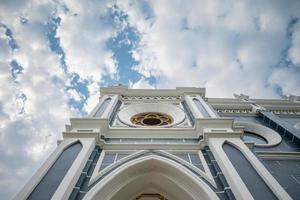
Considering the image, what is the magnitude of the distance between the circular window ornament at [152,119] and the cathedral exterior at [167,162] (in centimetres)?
9

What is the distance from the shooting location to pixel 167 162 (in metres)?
6.51

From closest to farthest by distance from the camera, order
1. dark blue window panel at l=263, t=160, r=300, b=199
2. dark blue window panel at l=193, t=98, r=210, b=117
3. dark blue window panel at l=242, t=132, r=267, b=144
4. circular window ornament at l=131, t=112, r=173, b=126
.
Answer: dark blue window panel at l=263, t=160, r=300, b=199 < dark blue window panel at l=193, t=98, r=210, b=117 < dark blue window panel at l=242, t=132, r=267, b=144 < circular window ornament at l=131, t=112, r=173, b=126

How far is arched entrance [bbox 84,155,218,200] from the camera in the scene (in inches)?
224

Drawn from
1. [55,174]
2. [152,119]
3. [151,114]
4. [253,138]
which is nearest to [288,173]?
[253,138]

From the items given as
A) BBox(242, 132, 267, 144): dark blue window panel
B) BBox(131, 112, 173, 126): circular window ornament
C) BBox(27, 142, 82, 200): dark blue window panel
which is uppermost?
BBox(131, 112, 173, 126): circular window ornament

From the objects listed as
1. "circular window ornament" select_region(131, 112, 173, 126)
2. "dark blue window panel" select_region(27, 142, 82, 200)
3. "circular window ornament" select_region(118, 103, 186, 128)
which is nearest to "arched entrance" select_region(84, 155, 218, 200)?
"dark blue window panel" select_region(27, 142, 82, 200)

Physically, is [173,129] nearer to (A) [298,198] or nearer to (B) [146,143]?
(B) [146,143]

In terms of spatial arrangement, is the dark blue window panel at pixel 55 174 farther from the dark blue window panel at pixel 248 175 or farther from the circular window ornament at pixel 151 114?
the dark blue window panel at pixel 248 175

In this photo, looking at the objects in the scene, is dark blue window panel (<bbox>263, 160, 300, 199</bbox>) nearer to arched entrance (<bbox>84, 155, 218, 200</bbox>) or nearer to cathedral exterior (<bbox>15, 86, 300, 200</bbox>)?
cathedral exterior (<bbox>15, 86, 300, 200</bbox>)

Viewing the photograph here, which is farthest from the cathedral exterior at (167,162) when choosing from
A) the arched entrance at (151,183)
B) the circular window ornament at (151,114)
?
the circular window ornament at (151,114)

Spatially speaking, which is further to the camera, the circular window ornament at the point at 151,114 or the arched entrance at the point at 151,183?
the circular window ornament at the point at 151,114

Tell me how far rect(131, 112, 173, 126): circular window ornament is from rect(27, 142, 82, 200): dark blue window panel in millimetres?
3833

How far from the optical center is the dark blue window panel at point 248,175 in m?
5.14

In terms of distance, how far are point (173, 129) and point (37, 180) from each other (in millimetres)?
4555
